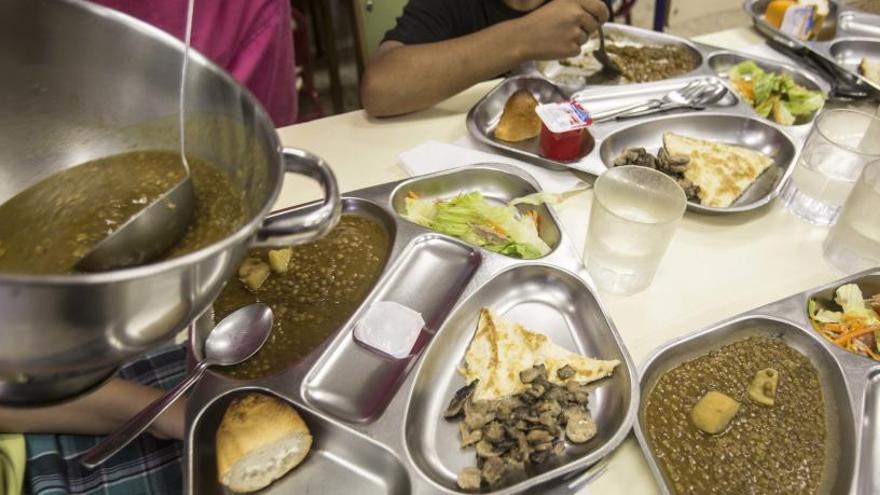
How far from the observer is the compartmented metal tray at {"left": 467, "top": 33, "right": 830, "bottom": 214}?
2.25 m

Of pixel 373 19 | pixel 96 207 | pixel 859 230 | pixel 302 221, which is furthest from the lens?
pixel 373 19

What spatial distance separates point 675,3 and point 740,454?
599 cm

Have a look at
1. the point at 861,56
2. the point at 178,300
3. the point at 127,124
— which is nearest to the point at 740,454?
the point at 178,300

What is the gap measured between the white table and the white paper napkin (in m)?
0.06

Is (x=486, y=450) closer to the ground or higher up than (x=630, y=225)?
Answer: closer to the ground

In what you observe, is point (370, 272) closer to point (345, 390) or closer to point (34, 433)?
point (345, 390)

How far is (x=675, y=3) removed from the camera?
6.20 m

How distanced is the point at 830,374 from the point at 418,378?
1163 millimetres

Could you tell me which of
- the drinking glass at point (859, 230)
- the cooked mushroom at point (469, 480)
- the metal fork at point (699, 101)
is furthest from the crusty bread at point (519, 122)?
the cooked mushroom at point (469, 480)

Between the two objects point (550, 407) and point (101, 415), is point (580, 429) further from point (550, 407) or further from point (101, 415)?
point (101, 415)

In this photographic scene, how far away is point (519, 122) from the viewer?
2.44 m

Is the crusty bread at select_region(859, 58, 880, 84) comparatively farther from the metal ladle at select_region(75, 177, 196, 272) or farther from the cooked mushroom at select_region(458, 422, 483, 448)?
the metal ladle at select_region(75, 177, 196, 272)

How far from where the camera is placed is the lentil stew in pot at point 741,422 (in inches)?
55.3

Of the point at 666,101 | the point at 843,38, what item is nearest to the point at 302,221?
the point at 666,101
